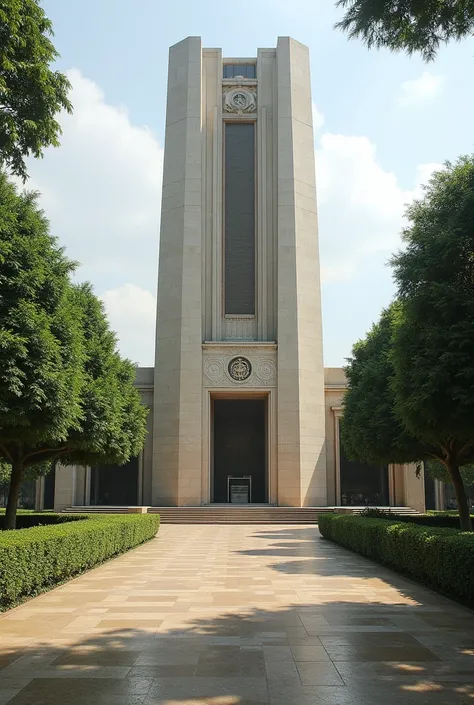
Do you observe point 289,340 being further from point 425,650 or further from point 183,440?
point 425,650

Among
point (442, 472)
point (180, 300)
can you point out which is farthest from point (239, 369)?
point (442, 472)

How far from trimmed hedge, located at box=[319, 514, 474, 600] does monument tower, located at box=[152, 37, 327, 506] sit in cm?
1932

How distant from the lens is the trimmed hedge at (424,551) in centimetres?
1059

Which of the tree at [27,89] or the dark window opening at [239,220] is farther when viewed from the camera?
the dark window opening at [239,220]

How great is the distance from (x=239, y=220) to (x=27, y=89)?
30.2 meters

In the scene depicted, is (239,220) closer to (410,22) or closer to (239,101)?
(239,101)

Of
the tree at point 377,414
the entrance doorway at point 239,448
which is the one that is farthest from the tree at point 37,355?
the entrance doorway at point 239,448

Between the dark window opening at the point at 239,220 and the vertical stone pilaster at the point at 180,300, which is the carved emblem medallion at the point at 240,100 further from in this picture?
the vertical stone pilaster at the point at 180,300

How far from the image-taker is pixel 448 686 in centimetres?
627

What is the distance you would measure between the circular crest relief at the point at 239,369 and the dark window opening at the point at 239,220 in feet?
10.1

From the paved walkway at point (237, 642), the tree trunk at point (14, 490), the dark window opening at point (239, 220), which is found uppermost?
the dark window opening at point (239, 220)

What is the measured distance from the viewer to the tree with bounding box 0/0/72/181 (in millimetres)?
10459

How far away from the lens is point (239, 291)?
1594 inches

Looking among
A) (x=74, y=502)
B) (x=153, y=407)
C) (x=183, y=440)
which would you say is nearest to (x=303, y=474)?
(x=183, y=440)
